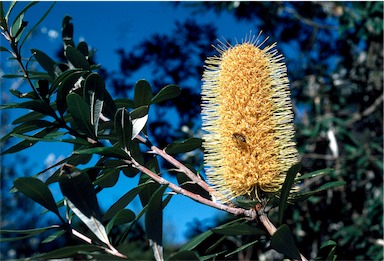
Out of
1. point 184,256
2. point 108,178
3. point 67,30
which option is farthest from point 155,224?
point 67,30

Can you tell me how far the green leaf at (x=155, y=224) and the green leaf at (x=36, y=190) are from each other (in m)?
0.18

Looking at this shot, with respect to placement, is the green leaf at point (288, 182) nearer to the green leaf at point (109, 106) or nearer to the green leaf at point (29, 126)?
the green leaf at point (109, 106)

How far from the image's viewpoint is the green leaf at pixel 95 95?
97cm

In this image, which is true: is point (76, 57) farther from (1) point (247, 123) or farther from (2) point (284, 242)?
(2) point (284, 242)

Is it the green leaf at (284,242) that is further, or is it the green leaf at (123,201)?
the green leaf at (123,201)

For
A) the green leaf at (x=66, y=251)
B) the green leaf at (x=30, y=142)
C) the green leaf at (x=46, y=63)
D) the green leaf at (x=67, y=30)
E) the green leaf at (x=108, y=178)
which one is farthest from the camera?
the green leaf at (x=67, y=30)

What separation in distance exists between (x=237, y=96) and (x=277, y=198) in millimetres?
241

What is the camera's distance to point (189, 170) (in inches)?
40.4

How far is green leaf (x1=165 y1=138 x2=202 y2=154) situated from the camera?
42.6 inches

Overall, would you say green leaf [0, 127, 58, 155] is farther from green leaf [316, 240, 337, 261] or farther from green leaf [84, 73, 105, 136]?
green leaf [316, 240, 337, 261]

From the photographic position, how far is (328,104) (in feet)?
12.0

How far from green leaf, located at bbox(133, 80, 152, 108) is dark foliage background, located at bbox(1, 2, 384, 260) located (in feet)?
6.89

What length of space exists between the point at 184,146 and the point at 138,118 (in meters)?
0.14

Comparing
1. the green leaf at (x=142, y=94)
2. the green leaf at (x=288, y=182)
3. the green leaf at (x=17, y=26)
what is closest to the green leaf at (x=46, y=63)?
the green leaf at (x=17, y=26)
